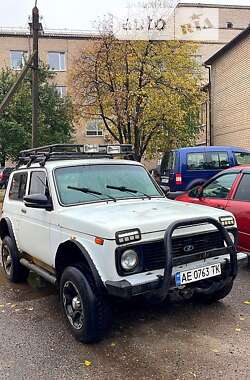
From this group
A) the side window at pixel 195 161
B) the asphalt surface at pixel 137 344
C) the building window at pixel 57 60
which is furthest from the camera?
the building window at pixel 57 60

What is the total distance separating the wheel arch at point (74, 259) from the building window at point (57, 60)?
35.1 metres

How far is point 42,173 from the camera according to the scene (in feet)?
16.6

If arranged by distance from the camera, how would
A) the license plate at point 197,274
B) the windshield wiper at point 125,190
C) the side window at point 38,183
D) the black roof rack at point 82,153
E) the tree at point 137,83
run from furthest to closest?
1. the tree at point 137,83
2. the black roof rack at point 82,153
3. the side window at point 38,183
4. the windshield wiper at point 125,190
5. the license plate at point 197,274

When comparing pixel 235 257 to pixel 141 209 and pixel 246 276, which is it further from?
pixel 246 276

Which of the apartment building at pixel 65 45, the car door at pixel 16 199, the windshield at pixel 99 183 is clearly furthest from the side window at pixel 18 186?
the apartment building at pixel 65 45

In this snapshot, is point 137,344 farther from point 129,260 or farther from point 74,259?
point 74,259

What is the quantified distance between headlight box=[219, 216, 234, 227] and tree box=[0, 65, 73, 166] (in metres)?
21.0

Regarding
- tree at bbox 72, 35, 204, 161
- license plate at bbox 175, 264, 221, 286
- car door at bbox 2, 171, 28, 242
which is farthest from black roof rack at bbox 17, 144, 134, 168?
tree at bbox 72, 35, 204, 161

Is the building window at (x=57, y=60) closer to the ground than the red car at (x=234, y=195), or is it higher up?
higher up

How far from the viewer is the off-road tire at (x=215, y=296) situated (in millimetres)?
4539

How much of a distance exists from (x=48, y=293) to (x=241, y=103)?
18576 mm

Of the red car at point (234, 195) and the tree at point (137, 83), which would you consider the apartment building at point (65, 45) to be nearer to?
the tree at point (137, 83)

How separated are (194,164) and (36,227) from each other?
7994 millimetres

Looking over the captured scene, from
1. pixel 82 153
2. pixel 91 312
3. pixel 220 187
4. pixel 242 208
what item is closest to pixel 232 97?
pixel 220 187
